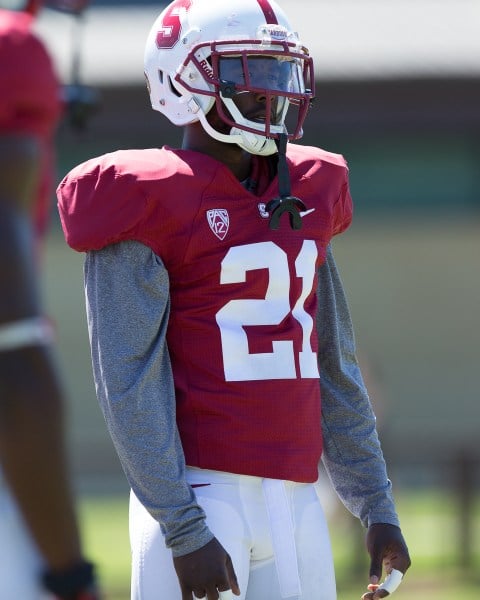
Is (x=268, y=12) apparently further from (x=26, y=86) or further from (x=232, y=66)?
(x=26, y=86)

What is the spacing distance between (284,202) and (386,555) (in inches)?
33.1

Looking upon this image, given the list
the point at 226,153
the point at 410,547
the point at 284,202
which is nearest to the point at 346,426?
→ the point at 284,202

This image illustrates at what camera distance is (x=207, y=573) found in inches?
104

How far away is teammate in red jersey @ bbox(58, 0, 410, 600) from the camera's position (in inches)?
108

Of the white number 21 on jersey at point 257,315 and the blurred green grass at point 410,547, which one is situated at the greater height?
the white number 21 on jersey at point 257,315

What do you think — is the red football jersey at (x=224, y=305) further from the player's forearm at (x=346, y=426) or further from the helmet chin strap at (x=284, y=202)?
A: the player's forearm at (x=346, y=426)

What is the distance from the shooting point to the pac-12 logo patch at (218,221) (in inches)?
112

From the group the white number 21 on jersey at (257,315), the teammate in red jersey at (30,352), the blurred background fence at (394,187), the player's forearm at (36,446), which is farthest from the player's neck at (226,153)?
the blurred background fence at (394,187)

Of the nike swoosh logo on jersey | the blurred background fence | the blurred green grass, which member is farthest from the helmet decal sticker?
the blurred background fence

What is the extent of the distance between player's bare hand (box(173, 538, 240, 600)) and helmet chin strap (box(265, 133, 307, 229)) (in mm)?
699

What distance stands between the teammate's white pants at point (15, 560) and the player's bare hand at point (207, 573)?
0.58 m

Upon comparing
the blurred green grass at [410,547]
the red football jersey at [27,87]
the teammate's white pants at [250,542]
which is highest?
the red football jersey at [27,87]

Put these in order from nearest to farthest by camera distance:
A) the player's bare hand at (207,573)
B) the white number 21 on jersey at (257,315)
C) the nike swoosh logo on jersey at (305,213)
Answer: the player's bare hand at (207,573)
the white number 21 on jersey at (257,315)
the nike swoosh logo on jersey at (305,213)

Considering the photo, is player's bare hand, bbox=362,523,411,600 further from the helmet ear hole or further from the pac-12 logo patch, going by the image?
the helmet ear hole
